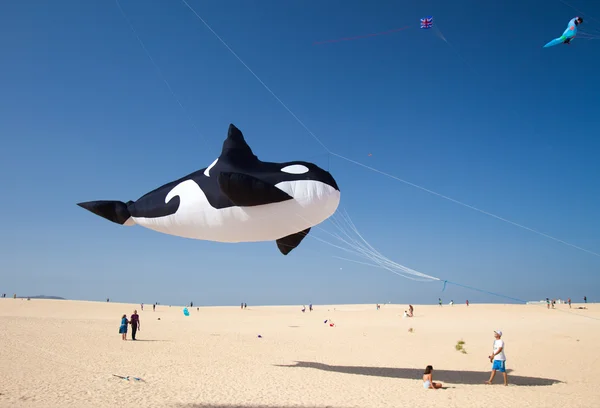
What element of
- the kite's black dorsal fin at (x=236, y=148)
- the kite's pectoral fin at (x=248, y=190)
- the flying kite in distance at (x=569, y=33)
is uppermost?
the flying kite in distance at (x=569, y=33)

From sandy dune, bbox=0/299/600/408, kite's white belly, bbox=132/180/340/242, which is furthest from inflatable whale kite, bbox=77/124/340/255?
sandy dune, bbox=0/299/600/408

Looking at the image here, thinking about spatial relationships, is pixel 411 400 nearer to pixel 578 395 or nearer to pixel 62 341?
pixel 578 395

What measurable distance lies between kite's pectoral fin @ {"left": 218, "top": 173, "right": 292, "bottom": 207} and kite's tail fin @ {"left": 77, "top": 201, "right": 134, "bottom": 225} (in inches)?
157

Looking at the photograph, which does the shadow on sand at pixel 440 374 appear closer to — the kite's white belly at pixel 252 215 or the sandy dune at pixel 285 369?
the sandy dune at pixel 285 369

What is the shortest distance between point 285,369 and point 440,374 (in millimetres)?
5398

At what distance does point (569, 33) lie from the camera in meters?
11.4

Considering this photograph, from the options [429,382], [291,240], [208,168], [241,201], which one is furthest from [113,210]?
[429,382]

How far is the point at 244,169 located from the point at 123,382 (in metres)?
7.05

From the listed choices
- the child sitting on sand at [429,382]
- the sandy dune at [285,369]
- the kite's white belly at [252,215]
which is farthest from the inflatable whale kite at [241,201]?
the child sitting on sand at [429,382]

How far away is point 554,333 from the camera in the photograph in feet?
84.6

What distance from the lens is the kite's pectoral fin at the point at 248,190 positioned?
996cm

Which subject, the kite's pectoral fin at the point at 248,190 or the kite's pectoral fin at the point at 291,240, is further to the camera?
the kite's pectoral fin at the point at 291,240

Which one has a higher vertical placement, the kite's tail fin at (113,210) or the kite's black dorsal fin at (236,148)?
the kite's black dorsal fin at (236,148)

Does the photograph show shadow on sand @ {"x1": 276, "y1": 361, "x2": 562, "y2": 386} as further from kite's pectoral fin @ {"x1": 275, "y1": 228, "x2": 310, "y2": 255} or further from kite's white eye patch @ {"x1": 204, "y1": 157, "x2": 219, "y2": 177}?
kite's white eye patch @ {"x1": 204, "y1": 157, "x2": 219, "y2": 177}
